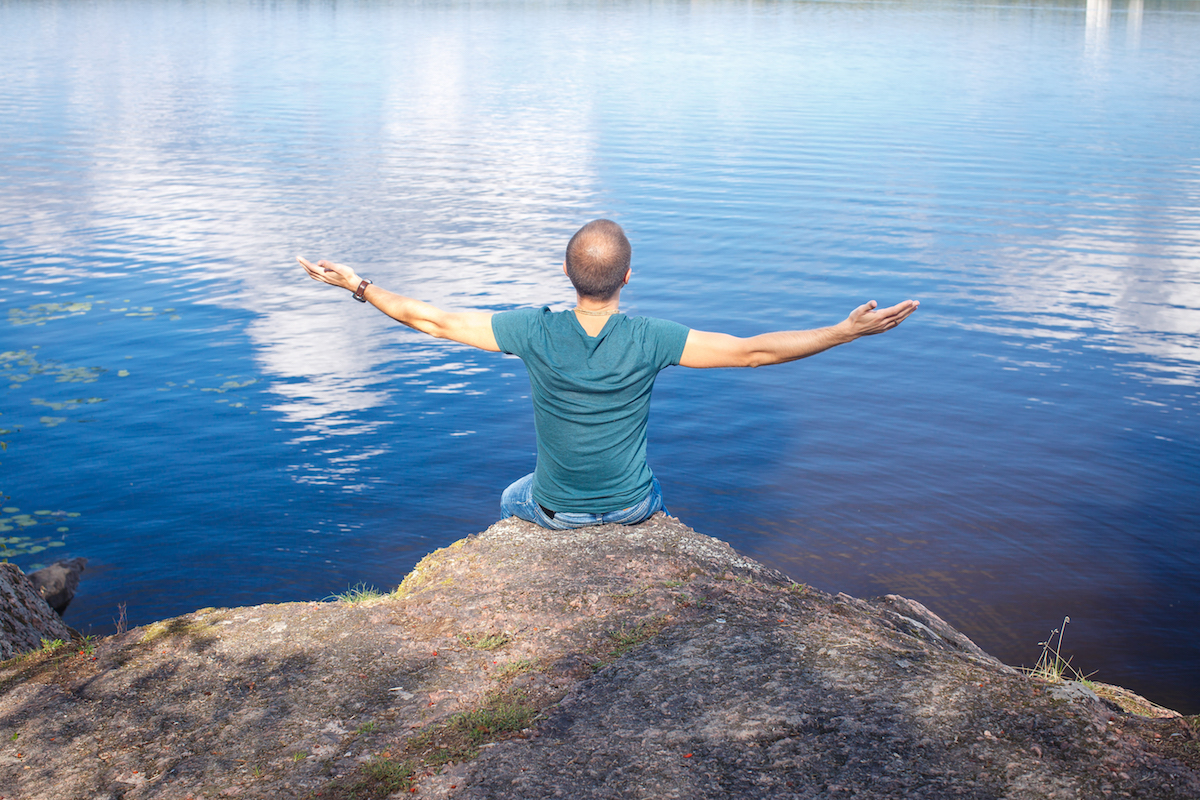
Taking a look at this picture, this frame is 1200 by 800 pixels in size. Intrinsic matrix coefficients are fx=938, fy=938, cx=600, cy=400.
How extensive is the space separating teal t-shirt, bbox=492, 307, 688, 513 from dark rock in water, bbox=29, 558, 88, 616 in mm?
5595

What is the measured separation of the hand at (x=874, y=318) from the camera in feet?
15.2

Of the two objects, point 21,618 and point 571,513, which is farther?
point 21,618

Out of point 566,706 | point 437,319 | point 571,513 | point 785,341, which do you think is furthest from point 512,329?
point 566,706

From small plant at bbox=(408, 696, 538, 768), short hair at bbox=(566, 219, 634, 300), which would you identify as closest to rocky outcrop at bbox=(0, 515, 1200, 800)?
small plant at bbox=(408, 696, 538, 768)

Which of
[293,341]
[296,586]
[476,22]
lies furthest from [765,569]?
[476,22]

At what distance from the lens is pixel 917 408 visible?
1317cm

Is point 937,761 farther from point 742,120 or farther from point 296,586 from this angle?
point 742,120

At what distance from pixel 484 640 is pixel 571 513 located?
1188 millimetres

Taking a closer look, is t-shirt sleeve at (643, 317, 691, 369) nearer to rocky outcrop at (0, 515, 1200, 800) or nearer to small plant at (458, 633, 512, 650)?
rocky outcrop at (0, 515, 1200, 800)

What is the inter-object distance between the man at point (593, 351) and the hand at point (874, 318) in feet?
0.46

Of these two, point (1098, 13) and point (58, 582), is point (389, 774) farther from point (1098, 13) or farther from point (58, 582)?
point (1098, 13)

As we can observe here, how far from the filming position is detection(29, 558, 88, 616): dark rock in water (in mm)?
8562

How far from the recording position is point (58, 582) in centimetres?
872

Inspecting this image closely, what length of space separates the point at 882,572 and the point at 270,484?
686 centimetres
